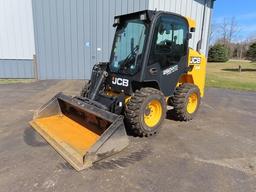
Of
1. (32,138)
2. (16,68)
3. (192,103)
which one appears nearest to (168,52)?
(192,103)

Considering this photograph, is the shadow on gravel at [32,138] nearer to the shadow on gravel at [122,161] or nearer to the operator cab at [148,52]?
the shadow on gravel at [122,161]

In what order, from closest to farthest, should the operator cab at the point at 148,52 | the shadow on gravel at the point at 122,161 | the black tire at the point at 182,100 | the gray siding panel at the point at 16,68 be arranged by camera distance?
the shadow on gravel at the point at 122,161
the operator cab at the point at 148,52
the black tire at the point at 182,100
the gray siding panel at the point at 16,68

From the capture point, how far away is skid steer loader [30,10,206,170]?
3.53m

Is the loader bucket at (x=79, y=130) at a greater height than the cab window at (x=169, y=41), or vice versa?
the cab window at (x=169, y=41)

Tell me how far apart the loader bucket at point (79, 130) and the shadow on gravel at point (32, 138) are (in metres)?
0.10

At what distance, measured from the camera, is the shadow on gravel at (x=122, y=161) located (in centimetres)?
317

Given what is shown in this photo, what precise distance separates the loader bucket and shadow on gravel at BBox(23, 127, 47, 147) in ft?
0.32

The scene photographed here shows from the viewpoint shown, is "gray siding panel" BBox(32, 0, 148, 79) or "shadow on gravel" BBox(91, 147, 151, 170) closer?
"shadow on gravel" BBox(91, 147, 151, 170)

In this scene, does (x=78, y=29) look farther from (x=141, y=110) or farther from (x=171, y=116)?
(x=141, y=110)

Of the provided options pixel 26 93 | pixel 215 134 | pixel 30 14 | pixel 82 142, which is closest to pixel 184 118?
pixel 215 134

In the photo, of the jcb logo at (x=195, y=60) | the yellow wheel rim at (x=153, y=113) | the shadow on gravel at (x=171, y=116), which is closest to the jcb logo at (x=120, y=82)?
the yellow wheel rim at (x=153, y=113)

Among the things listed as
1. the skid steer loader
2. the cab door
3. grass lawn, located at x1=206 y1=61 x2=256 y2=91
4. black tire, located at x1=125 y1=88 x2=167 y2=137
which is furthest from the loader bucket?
grass lawn, located at x1=206 y1=61 x2=256 y2=91

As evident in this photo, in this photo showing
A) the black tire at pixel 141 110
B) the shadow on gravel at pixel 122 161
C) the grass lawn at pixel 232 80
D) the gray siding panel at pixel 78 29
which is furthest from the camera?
the grass lawn at pixel 232 80

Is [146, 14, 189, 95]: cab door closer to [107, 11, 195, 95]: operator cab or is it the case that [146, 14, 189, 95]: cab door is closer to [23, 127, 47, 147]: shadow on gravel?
[107, 11, 195, 95]: operator cab
